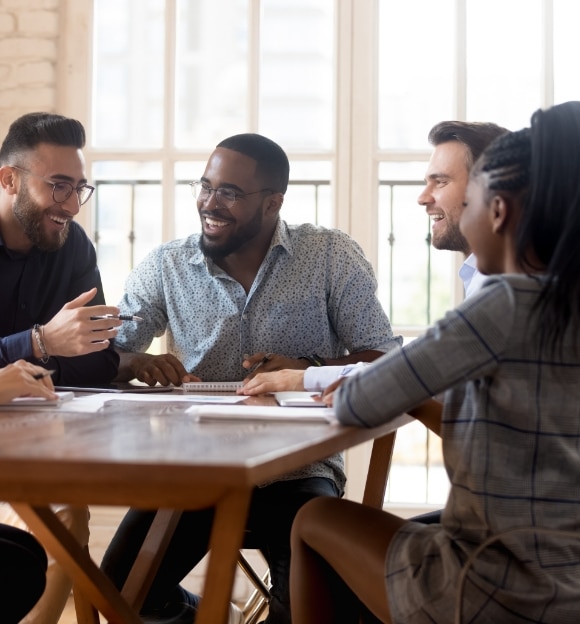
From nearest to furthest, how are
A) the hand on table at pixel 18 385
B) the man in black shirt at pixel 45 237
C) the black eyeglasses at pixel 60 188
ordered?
the hand on table at pixel 18 385 < the man in black shirt at pixel 45 237 < the black eyeglasses at pixel 60 188

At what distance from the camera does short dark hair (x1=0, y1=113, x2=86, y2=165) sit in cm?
290

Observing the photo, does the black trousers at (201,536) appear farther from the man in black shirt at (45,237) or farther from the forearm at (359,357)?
the man in black shirt at (45,237)

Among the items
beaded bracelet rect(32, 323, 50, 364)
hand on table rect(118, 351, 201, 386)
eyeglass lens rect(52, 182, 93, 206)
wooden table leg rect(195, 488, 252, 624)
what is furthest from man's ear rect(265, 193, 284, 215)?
wooden table leg rect(195, 488, 252, 624)

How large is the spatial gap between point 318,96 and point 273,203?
89cm

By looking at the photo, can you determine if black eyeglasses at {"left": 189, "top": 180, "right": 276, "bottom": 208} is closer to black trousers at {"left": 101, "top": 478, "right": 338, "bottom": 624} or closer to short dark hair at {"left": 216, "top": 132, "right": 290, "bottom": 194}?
short dark hair at {"left": 216, "top": 132, "right": 290, "bottom": 194}

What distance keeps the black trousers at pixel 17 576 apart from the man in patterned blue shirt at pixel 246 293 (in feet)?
2.97

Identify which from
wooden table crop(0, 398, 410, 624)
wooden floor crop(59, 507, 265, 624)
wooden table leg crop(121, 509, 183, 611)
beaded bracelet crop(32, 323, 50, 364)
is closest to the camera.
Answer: wooden table crop(0, 398, 410, 624)

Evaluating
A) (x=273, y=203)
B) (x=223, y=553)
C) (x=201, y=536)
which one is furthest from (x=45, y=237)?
(x=223, y=553)

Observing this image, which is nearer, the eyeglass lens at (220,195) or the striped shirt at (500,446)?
the striped shirt at (500,446)

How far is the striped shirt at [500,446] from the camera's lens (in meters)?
1.37

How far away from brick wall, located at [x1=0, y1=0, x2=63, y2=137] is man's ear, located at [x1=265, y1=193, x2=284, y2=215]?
1197mm

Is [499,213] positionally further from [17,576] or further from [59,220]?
[59,220]

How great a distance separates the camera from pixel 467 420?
1.47m

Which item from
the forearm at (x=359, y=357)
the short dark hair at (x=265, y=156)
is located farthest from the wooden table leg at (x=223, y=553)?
the short dark hair at (x=265, y=156)
